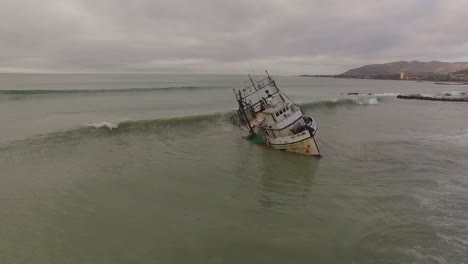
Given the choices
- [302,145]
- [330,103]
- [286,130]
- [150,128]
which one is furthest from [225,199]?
[330,103]

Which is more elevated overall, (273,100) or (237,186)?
(273,100)

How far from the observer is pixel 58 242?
850 cm

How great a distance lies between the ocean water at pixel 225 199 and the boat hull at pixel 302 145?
2.49ft

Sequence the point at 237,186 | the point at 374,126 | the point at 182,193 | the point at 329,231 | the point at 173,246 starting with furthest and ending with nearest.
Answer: the point at 374,126 → the point at 237,186 → the point at 182,193 → the point at 329,231 → the point at 173,246

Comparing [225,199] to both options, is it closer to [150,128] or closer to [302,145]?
[302,145]

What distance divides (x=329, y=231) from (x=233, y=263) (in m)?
3.64

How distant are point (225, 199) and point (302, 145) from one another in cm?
855

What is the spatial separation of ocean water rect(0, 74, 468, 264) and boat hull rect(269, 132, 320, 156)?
76 cm

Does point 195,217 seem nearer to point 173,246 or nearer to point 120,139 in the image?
point 173,246

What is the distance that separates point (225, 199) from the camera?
452 inches

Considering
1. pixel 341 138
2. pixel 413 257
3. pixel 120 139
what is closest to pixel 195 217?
pixel 413 257

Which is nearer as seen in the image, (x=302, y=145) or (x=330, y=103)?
(x=302, y=145)

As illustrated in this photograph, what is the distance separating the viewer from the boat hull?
57.7ft

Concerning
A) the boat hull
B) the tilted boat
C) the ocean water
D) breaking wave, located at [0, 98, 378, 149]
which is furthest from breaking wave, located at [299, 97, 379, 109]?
the boat hull
